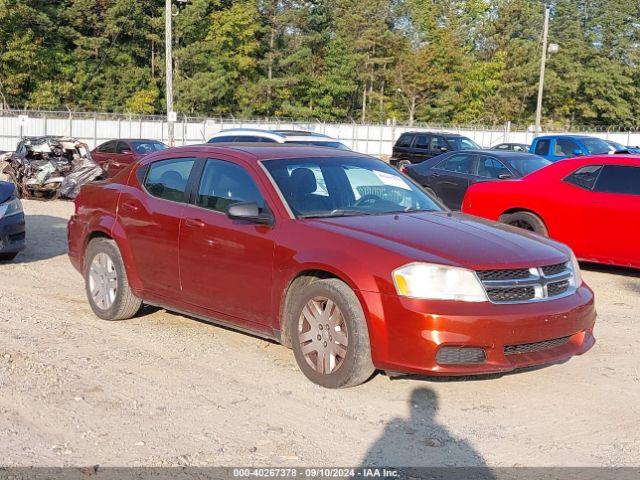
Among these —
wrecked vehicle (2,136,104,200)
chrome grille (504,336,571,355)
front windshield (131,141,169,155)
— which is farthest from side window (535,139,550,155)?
chrome grille (504,336,571,355)

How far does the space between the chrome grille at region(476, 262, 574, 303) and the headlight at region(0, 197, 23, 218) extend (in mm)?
6767

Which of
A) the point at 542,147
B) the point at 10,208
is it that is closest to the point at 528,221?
the point at 10,208

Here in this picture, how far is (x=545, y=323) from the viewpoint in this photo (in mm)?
5688

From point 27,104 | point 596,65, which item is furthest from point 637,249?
point 596,65

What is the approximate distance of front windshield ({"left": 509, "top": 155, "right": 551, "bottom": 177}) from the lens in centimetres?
1532

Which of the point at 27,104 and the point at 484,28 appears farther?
the point at 484,28

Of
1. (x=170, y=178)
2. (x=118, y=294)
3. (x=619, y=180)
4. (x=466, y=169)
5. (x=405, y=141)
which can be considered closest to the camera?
(x=170, y=178)

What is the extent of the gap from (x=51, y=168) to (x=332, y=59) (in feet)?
187

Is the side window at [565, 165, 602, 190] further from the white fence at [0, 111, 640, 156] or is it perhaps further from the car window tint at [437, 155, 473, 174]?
the white fence at [0, 111, 640, 156]

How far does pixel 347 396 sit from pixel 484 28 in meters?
82.5

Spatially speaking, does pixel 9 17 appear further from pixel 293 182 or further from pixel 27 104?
pixel 293 182

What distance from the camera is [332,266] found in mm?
5832

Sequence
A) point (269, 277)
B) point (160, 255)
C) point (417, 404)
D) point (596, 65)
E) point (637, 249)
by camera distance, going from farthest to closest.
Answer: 1. point (596, 65)
2. point (637, 249)
3. point (160, 255)
4. point (269, 277)
5. point (417, 404)

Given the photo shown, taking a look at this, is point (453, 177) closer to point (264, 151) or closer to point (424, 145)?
point (264, 151)
